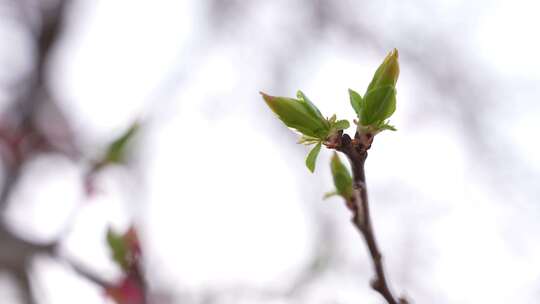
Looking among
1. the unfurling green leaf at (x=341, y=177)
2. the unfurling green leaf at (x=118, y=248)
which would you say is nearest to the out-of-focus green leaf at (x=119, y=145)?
the unfurling green leaf at (x=118, y=248)

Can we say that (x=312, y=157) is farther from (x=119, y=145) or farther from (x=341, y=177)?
(x=119, y=145)

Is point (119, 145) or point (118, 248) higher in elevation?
point (119, 145)

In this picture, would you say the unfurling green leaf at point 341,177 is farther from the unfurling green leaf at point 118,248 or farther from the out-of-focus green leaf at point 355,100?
the unfurling green leaf at point 118,248

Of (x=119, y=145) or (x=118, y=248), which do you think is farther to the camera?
(x=119, y=145)

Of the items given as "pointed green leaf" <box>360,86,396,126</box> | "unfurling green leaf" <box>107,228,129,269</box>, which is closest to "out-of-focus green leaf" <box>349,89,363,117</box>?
"pointed green leaf" <box>360,86,396,126</box>

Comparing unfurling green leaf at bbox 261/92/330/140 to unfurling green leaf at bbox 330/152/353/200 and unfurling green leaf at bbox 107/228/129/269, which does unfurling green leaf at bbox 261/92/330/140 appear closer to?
unfurling green leaf at bbox 330/152/353/200

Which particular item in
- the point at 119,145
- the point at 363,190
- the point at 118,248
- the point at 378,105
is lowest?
the point at 363,190

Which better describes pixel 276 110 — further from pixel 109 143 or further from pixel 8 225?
pixel 8 225

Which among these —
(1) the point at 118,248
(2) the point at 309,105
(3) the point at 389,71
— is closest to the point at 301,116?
(2) the point at 309,105
